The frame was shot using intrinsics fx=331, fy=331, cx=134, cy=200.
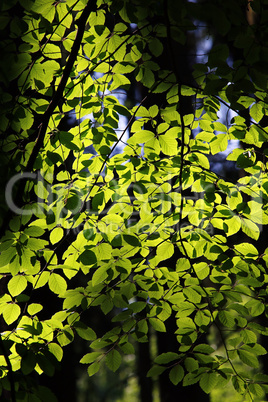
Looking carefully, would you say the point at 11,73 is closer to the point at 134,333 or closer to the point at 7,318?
the point at 7,318

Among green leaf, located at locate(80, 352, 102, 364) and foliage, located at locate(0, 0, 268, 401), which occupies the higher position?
foliage, located at locate(0, 0, 268, 401)

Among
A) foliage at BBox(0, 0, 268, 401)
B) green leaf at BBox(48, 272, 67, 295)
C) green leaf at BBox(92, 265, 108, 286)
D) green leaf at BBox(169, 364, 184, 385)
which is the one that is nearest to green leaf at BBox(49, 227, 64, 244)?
foliage at BBox(0, 0, 268, 401)

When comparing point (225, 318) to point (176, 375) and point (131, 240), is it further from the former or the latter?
point (131, 240)

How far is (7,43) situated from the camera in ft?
4.70

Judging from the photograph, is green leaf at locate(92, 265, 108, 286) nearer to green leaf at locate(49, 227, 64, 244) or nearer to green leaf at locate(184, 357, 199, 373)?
green leaf at locate(49, 227, 64, 244)

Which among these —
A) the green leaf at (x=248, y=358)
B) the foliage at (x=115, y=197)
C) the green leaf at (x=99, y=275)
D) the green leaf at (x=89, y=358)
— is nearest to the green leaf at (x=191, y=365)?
the foliage at (x=115, y=197)

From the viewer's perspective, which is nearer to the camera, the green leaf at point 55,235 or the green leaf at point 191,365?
the green leaf at point 191,365

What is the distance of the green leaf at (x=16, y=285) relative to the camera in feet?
5.70

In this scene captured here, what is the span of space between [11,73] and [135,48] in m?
0.64

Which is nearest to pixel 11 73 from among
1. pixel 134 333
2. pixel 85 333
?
pixel 85 333

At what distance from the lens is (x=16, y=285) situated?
1745mm

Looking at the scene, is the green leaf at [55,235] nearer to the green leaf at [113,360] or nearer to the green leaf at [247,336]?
the green leaf at [113,360]

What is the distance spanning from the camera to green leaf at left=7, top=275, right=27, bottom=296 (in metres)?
1.74

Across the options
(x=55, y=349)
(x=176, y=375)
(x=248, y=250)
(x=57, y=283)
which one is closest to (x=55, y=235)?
(x=57, y=283)
